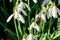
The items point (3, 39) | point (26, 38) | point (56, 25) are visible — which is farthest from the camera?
point (56, 25)

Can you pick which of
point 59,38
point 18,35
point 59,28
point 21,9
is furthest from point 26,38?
point 59,28

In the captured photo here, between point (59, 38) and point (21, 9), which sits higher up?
point (21, 9)

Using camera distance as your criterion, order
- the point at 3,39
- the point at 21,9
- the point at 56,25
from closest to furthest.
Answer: the point at 21,9 → the point at 3,39 → the point at 56,25

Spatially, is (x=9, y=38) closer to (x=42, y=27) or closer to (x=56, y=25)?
(x=42, y=27)

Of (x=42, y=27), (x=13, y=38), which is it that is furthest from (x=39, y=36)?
(x=13, y=38)

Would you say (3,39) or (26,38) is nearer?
(26,38)

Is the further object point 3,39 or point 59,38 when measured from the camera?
point 3,39

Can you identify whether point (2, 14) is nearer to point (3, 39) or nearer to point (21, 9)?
point (3, 39)

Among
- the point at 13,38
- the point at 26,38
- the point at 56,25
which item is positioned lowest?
the point at 26,38

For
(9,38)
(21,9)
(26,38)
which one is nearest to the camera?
(26,38)
